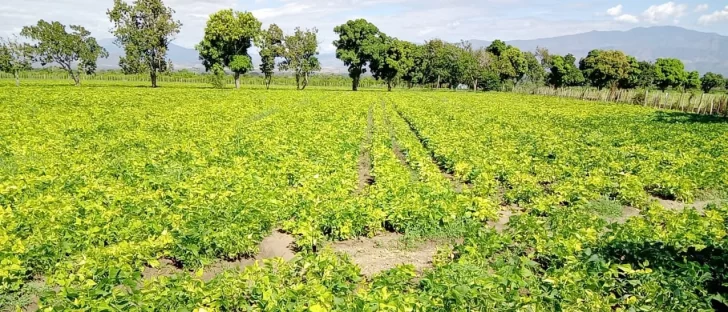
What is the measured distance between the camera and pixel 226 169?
1218 cm

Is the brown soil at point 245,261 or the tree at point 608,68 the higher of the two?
the tree at point 608,68

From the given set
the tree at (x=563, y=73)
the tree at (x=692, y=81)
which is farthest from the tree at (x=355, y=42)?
the tree at (x=692, y=81)

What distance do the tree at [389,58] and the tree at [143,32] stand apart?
35275mm

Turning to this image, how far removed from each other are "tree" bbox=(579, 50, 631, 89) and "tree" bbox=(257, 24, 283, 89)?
6403 centimetres

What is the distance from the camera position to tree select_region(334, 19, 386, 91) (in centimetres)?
8256

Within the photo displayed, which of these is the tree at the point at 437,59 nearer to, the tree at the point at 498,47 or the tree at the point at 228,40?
the tree at the point at 498,47

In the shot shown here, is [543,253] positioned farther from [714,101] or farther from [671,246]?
[714,101]

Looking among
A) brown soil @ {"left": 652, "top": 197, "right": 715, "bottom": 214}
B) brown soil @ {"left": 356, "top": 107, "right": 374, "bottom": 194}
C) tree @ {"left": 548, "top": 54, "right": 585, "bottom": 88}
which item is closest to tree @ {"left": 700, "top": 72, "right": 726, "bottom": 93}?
tree @ {"left": 548, "top": 54, "right": 585, "bottom": 88}

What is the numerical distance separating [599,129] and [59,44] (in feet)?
230

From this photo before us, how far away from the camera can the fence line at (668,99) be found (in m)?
37.4

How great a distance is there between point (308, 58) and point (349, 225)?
72966mm

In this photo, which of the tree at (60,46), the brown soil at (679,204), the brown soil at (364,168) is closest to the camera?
the brown soil at (679,204)

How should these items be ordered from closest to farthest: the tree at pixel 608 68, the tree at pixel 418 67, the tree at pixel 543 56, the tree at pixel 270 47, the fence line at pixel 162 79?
the tree at pixel 270 47 → the tree at pixel 608 68 → the fence line at pixel 162 79 → the tree at pixel 418 67 → the tree at pixel 543 56

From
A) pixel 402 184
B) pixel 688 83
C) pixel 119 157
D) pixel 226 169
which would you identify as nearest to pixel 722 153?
pixel 402 184
